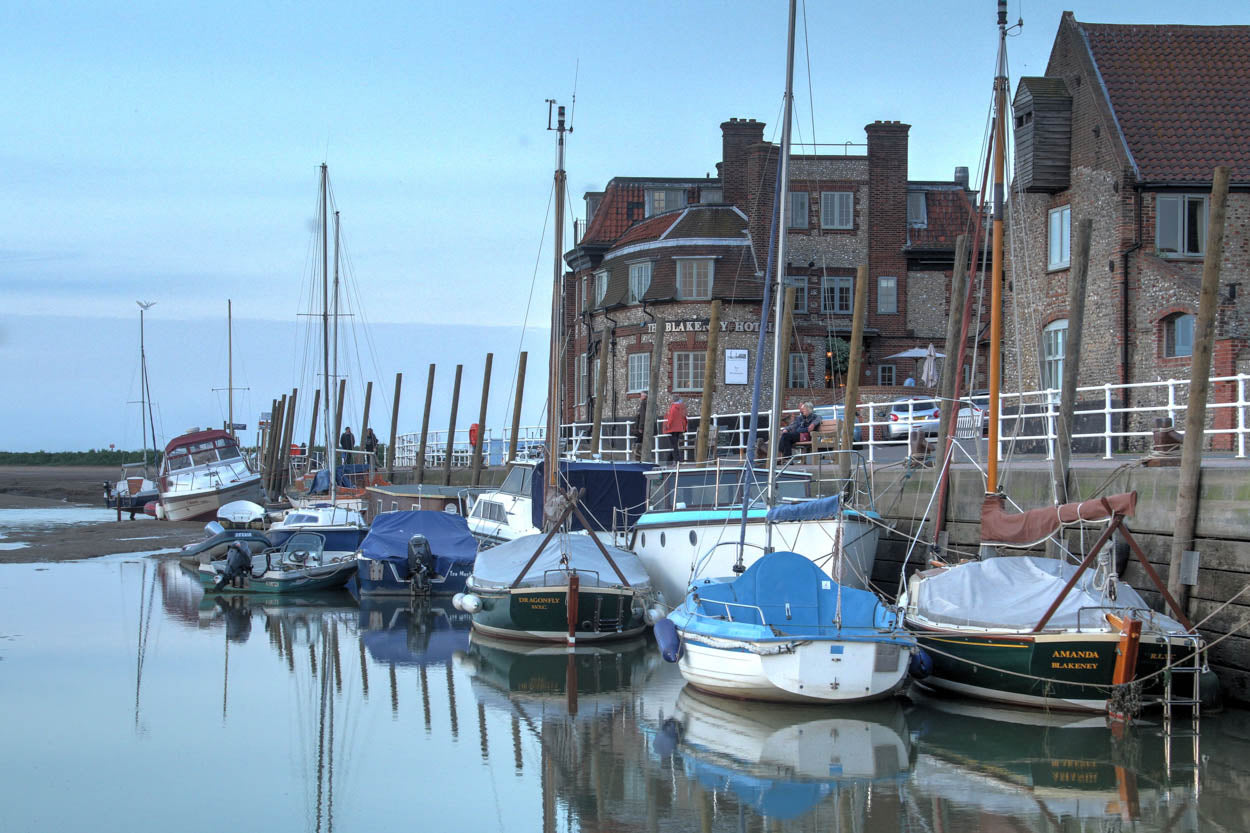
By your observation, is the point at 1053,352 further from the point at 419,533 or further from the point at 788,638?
the point at 788,638

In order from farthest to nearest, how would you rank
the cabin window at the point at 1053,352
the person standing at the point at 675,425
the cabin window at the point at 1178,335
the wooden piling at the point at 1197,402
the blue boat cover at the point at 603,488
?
the cabin window at the point at 1053,352 → the person standing at the point at 675,425 → the cabin window at the point at 1178,335 → the blue boat cover at the point at 603,488 → the wooden piling at the point at 1197,402

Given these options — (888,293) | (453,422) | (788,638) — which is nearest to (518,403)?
(453,422)

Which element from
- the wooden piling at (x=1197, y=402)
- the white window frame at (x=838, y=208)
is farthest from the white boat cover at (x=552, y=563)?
the white window frame at (x=838, y=208)

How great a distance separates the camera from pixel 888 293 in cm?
4609

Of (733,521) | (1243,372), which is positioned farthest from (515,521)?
(1243,372)

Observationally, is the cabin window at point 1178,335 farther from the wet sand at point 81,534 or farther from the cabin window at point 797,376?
the wet sand at point 81,534

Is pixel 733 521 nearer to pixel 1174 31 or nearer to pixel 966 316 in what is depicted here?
pixel 966 316

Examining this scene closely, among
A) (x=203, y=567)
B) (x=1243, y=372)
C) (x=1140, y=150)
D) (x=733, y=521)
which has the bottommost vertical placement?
(x=203, y=567)

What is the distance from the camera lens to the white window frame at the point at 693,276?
4484cm

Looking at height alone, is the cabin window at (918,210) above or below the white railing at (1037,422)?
above

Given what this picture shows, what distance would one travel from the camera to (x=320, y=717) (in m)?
16.5

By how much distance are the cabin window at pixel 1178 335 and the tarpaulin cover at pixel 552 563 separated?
15.1 m

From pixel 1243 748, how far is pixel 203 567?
28657 mm

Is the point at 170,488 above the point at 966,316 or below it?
below
